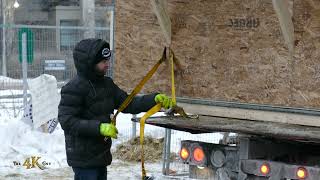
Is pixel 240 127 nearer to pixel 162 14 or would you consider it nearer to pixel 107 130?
pixel 107 130

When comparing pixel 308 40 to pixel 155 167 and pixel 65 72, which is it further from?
pixel 65 72

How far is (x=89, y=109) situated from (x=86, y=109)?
2cm

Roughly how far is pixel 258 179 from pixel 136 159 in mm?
4693

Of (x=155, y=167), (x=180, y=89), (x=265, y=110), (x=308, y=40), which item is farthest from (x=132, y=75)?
(x=155, y=167)

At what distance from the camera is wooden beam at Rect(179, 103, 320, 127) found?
4.75m

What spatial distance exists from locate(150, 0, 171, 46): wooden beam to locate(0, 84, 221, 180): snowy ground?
2.55 meters

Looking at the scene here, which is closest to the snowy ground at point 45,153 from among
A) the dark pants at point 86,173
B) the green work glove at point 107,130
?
the dark pants at point 86,173

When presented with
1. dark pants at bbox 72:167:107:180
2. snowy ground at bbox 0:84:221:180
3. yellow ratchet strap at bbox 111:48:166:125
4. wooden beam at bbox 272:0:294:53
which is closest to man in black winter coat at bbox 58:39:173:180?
dark pants at bbox 72:167:107:180

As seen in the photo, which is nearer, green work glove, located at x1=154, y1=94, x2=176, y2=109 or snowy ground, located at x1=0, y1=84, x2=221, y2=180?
green work glove, located at x1=154, y1=94, x2=176, y2=109

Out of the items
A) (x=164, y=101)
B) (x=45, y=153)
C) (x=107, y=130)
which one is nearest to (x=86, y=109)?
(x=107, y=130)

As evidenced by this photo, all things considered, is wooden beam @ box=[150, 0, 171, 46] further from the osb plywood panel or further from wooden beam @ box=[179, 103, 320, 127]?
wooden beam @ box=[179, 103, 320, 127]

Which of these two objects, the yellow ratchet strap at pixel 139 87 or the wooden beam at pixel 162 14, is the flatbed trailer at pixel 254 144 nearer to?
the yellow ratchet strap at pixel 139 87

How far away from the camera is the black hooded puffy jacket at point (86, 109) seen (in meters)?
5.08

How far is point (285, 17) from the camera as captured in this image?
15.6ft
